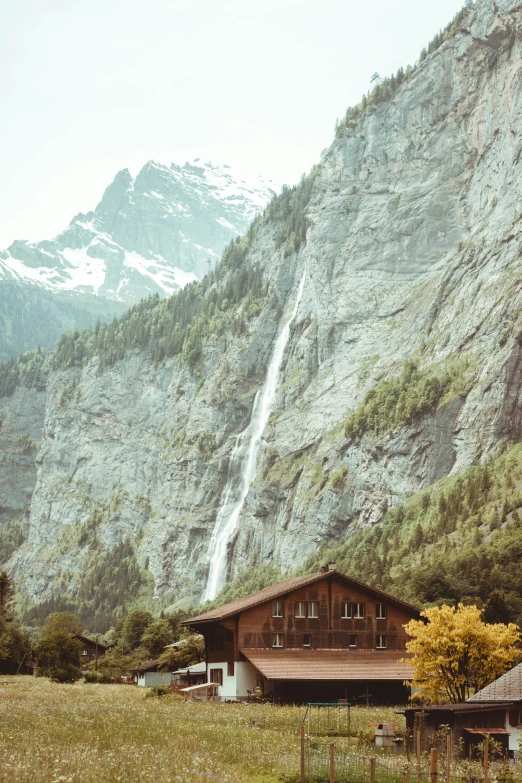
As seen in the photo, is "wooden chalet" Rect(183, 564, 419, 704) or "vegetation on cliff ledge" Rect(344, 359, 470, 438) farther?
"vegetation on cliff ledge" Rect(344, 359, 470, 438)

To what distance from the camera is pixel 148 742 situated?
3397 centimetres

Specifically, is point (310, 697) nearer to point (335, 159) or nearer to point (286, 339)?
point (286, 339)

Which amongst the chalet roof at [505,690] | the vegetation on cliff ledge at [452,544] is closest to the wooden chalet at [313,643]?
the vegetation on cliff ledge at [452,544]

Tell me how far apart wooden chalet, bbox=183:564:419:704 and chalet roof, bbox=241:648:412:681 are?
7 centimetres

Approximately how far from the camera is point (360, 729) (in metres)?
43.9

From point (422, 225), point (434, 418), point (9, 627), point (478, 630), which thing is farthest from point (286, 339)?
point (478, 630)

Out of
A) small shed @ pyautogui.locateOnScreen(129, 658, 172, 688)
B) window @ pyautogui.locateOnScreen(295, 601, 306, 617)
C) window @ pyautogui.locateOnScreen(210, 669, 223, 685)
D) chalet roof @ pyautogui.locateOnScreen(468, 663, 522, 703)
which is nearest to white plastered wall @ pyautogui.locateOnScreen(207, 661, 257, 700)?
window @ pyautogui.locateOnScreen(210, 669, 223, 685)

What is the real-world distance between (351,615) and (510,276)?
261ft

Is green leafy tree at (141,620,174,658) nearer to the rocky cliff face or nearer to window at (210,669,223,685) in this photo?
the rocky cliff face

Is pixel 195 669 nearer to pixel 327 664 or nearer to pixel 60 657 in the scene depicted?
pixel 60 657

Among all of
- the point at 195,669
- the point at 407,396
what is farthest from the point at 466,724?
the point at 407,396

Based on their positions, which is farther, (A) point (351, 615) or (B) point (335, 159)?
(B) point (335, 159)

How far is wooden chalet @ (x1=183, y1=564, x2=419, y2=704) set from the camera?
65.5 metres

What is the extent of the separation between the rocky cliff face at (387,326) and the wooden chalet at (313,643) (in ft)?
187
